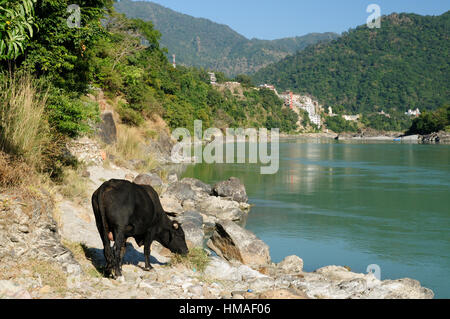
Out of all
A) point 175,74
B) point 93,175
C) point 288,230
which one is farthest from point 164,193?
point 175,74

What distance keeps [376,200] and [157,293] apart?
69.5 feet

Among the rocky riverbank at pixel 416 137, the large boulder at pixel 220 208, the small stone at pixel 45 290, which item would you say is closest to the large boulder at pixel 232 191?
the large boulder at pixel 220 208

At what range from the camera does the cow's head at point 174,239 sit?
833 cm

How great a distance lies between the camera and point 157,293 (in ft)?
21.5

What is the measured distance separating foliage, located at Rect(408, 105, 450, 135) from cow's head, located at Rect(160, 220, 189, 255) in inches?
5004

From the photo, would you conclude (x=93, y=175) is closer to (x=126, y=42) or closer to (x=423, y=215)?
(x=423, y=215)

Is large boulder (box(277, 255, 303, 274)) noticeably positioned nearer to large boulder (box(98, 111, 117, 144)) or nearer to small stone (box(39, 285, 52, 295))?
small stone (box(39, 285, 52, 295))

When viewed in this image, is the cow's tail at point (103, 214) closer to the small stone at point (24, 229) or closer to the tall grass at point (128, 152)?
the small stone at point (24, 229)

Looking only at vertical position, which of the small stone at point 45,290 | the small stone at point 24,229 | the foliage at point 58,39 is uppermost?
the foliage at point 58,39

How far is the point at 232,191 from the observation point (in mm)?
22750

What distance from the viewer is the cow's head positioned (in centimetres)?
833

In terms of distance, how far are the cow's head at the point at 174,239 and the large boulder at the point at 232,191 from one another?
14.0m

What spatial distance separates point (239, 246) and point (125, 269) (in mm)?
5036

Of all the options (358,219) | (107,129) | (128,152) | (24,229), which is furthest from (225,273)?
(107,129)
